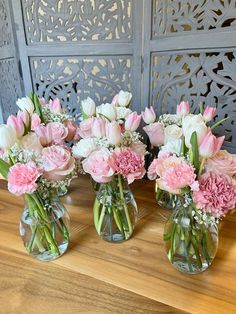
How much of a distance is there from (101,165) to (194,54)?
0.53 metres

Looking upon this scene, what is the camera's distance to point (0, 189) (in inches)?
38.3

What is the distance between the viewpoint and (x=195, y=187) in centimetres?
46

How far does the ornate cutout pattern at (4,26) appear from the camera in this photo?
1.14 meters

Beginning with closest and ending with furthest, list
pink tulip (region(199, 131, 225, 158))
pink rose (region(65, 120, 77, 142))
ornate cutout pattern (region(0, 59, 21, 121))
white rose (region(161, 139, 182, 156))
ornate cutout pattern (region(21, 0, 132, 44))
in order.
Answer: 1. pink tulip (region(199, 131, 225, 158))
2. white rose (region(161, 139, 182, 156))
3. pink rose (region(65, 120, 77, 142))
4. ornate cutout pattern (region(21, 0, 132, 44))
5. ornate cutout pattern (region(0, 59, 21, 121))

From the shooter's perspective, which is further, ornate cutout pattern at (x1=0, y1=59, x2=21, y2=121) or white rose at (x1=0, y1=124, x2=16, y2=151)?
ornate cutout pattern at (x1=0, y1=59, x2=21, y2=121)

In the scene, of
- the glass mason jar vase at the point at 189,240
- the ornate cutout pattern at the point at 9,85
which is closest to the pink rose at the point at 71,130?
the glass mason jar vase at the point at 189,240

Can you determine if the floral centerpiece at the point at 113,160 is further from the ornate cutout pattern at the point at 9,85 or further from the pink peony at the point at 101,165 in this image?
the ornate cutout pattern at the point at 9,85

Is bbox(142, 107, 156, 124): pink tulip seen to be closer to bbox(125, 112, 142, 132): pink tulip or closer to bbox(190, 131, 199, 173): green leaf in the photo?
bbox(125, 112, 142, 132): pink tulip

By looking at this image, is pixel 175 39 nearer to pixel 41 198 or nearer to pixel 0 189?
pixel 41 198

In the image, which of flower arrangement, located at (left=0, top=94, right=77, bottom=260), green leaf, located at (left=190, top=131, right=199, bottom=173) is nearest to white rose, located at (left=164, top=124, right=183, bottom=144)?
green leaf, located at (left=190, top=131, right=199, bottom=173)

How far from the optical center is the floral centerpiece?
55 centimetres

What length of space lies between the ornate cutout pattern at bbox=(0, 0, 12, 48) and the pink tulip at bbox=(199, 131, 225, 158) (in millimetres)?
1127

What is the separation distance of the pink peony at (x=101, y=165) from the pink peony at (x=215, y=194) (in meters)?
0.19

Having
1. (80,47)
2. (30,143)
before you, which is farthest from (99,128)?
(80,47)
